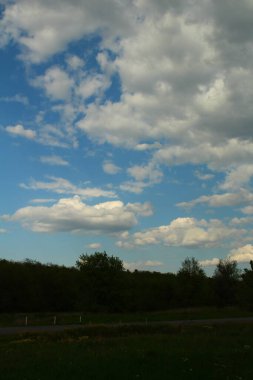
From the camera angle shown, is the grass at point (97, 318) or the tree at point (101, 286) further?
the tree at point (101, 286)

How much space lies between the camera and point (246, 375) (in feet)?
45.4

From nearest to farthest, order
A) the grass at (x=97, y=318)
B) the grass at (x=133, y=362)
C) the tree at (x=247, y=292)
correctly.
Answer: the grass at (x=133, y=362) < the grass at (x=97, y=318) < the tree at (x=247, y=292)

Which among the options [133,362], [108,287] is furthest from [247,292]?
[133,362]

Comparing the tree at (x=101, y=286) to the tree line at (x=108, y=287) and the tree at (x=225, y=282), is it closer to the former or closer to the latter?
the tree line at (x=108, y=287)

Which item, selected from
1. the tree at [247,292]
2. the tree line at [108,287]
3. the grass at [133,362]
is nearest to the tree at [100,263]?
the tree line at [108,287]

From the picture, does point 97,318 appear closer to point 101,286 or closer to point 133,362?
point 101,286

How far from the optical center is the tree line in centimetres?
7469

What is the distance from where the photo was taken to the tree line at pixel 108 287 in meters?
74.7

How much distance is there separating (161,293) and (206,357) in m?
92.8

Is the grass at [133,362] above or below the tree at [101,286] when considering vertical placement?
below

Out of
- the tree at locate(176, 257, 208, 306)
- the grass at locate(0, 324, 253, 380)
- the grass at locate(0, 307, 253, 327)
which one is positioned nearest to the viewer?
the grass at locate(0, 324, 253, 380)

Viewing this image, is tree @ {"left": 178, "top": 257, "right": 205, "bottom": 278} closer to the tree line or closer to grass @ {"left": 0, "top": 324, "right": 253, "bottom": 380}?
the tree line

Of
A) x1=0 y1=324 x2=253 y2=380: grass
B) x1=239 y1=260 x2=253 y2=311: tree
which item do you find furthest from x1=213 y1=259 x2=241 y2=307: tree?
x1=0 y1=324 x2=253 y2=380: grass

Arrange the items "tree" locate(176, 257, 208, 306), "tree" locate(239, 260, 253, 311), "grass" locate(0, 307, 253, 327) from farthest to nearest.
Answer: "tree" locate(176, 257, 208, 306)
"tree" locate(239, 260, 253, 311)
"grass" locate(0, 307, 253, 327)
